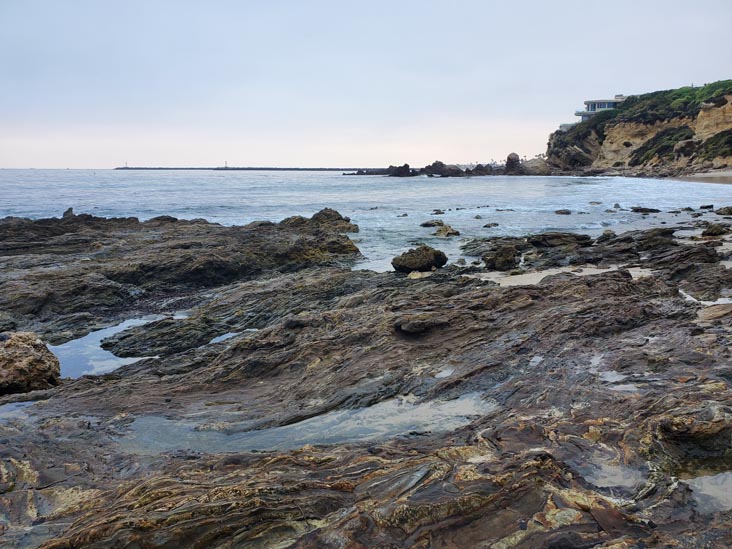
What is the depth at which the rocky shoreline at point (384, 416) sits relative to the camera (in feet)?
10.4

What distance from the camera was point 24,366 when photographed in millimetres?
6617

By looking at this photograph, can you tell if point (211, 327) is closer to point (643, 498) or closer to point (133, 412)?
point (133, 412)

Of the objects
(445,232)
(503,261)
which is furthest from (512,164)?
(503,261)

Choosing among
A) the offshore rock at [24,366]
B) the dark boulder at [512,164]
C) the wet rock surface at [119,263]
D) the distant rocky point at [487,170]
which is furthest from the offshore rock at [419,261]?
the dark boulder at [512,164]

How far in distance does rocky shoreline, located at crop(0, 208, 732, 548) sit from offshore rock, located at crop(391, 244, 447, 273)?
1.50m

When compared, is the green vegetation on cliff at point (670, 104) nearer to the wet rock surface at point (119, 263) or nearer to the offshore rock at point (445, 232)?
the offshore rock at point (445, 232)

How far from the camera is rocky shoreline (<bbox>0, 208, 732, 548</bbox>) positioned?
3.16 meters

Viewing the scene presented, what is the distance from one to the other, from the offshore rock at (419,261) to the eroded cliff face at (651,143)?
59.7 metres

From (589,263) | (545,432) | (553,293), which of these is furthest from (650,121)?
(545,432)

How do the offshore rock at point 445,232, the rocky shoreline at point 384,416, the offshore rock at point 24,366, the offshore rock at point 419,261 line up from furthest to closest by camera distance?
the offshore rock at point 445,232
the offshore rock at point 419,261
the offshore rock at point 24,366
the rocky shoreline at point 384,416

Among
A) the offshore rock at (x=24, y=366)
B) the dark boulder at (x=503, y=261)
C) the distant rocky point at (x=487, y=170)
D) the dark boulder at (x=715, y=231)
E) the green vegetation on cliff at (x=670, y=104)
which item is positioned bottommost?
the offshore rock at (x=24, y=366)

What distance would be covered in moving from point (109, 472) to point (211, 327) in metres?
5.27

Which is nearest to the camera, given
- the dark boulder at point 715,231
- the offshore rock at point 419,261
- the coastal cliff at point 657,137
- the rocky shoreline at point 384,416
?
the rocky shoreline at point 384,416

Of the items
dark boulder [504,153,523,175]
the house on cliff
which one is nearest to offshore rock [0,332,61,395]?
dark boulder [504,153,523,175]
